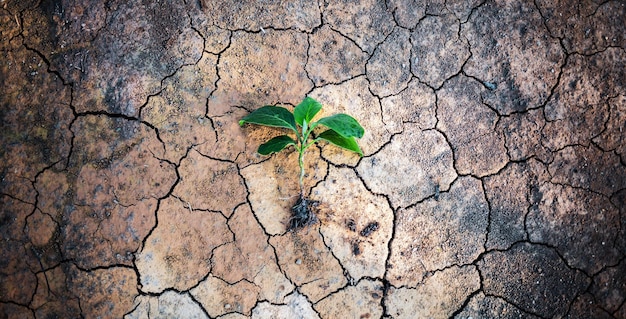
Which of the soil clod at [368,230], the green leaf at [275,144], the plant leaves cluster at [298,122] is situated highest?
the plant leaves cluster at [298,122]

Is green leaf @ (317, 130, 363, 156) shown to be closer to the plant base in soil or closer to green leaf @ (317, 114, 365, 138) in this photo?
green leaf @ (317, 114, 365, 138)

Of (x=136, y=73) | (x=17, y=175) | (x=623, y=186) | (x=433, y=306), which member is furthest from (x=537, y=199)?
(x=17, y=175)

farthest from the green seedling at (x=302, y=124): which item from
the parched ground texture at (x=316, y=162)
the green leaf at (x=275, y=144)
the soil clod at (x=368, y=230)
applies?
the soil clod at (x=368, y=230)

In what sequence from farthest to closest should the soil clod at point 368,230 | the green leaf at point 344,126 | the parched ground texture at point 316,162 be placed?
the soil clod at point 368,230, the parched ground texture at point 316,162, the green leaf at point 344,126

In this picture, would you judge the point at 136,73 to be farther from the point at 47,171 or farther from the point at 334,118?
the point at 334,118

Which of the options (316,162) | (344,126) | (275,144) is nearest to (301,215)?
(316,162)

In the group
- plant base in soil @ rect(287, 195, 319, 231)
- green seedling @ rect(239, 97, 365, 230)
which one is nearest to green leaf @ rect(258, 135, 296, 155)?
green seedling @ rect(239, 97, 365, 230)

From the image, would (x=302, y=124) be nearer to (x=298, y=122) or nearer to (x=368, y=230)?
(x=298, y=122)

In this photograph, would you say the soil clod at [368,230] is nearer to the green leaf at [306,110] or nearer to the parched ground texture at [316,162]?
the parched ground texture at [316,162]
